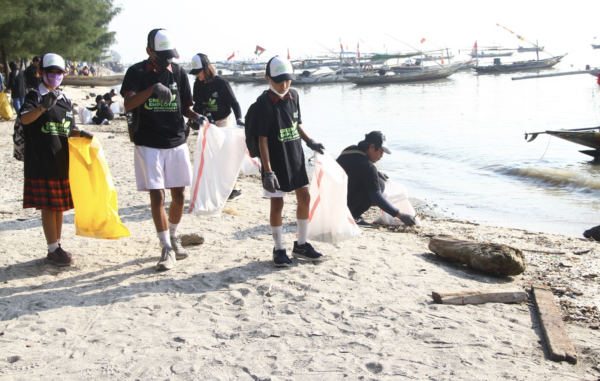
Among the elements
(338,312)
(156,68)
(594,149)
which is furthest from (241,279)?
(594,149)

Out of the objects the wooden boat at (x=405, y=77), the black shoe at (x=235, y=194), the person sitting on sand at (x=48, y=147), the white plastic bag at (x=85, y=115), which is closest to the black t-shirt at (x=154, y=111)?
the person sitting on sand at (x=48, y=147)

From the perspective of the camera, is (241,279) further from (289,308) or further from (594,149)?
(594,149)

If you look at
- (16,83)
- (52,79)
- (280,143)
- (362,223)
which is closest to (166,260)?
(280,143)

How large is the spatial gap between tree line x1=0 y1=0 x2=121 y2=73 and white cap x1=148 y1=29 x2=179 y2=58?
802 inches

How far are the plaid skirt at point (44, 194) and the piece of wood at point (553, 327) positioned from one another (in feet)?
10.8

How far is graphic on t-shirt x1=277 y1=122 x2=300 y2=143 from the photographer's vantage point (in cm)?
385

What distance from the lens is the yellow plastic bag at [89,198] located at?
12.7 feet

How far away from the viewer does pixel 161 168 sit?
3.80m

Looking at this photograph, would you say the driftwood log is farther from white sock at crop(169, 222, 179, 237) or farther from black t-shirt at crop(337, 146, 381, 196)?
white sock at crop(169, 222, 179, 237)

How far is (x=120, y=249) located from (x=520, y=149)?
12.5 metres

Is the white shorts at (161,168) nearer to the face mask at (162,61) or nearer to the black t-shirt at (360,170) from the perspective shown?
the face mask at (162,61)

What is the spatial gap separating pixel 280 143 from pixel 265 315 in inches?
49.5

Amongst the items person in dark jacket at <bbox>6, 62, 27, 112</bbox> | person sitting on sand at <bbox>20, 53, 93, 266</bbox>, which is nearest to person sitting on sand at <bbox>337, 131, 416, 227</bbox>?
person sitting on sand at <bbox>20, 53, 93, 266</bbox>

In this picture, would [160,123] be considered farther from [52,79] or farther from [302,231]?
[302,231]
